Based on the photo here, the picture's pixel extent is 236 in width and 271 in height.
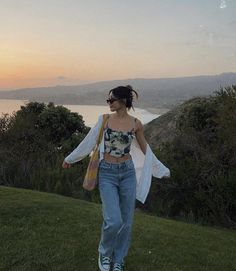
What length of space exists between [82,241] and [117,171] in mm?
1764

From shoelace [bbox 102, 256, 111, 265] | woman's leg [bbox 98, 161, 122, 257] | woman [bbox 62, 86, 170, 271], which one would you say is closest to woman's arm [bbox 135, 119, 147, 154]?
woman [bbox 62, 86, 170, 271]

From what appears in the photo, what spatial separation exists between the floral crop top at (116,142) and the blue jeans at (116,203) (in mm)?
124

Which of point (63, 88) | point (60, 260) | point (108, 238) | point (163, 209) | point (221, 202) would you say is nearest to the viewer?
point (108, 238)

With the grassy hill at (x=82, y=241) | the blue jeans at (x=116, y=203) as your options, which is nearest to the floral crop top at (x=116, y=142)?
the blue jeans at (x=116, y=203)

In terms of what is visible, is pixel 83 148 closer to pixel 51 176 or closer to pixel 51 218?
pixel 51 218

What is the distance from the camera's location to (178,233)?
7.96 m

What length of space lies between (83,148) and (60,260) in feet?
4.70

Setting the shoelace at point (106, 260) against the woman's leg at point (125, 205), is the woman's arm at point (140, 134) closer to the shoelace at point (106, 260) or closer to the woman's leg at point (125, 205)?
the woman's leg at point (125, 205)

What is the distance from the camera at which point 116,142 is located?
224 inches

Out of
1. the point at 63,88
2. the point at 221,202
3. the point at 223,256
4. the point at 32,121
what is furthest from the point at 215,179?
the point at 63,88

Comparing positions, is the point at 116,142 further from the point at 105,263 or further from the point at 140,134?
the point at 105,263

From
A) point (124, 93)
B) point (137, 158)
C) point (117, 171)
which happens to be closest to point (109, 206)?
point (117, 171)

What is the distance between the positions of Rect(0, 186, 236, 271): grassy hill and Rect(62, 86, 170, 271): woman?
506mm

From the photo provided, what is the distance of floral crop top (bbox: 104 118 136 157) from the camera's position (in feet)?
18.6
